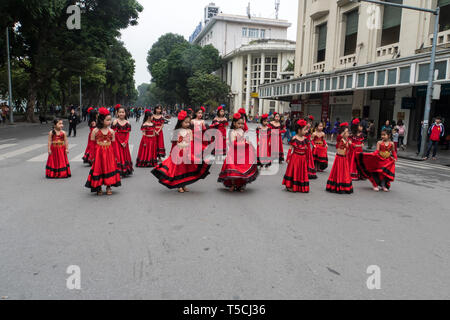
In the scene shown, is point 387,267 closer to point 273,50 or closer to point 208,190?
point 208,190

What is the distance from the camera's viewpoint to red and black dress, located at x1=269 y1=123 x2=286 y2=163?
12.6 metres

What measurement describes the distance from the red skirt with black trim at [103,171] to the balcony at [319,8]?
2531 centimetres

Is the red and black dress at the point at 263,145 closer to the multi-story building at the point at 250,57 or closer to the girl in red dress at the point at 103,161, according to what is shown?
the girl in red dress at the point at 103,161

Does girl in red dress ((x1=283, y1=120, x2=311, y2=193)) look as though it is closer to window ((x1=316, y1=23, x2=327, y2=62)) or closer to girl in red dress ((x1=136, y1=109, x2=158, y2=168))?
girl in red dress ((x1=136, y1=109, x2=158, y2=168))

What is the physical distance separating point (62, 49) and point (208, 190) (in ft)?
90.2

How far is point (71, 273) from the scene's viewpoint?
368 cm

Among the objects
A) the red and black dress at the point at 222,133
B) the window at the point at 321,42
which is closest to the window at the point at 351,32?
the window at the point at 321,42

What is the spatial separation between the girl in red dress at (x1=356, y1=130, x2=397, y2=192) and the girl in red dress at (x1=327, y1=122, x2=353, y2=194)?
0.99 metres

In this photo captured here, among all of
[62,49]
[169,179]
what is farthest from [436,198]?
[62,49]

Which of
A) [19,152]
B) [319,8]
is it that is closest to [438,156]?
[319,8]

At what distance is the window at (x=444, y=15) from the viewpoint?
59.6 feet

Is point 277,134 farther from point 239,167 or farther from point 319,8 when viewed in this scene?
point 319,8

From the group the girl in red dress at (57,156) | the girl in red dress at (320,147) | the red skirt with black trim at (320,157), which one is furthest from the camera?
the red skirt with black trim at (320,157)

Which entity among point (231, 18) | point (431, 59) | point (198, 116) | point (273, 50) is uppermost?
point (231, 18)
